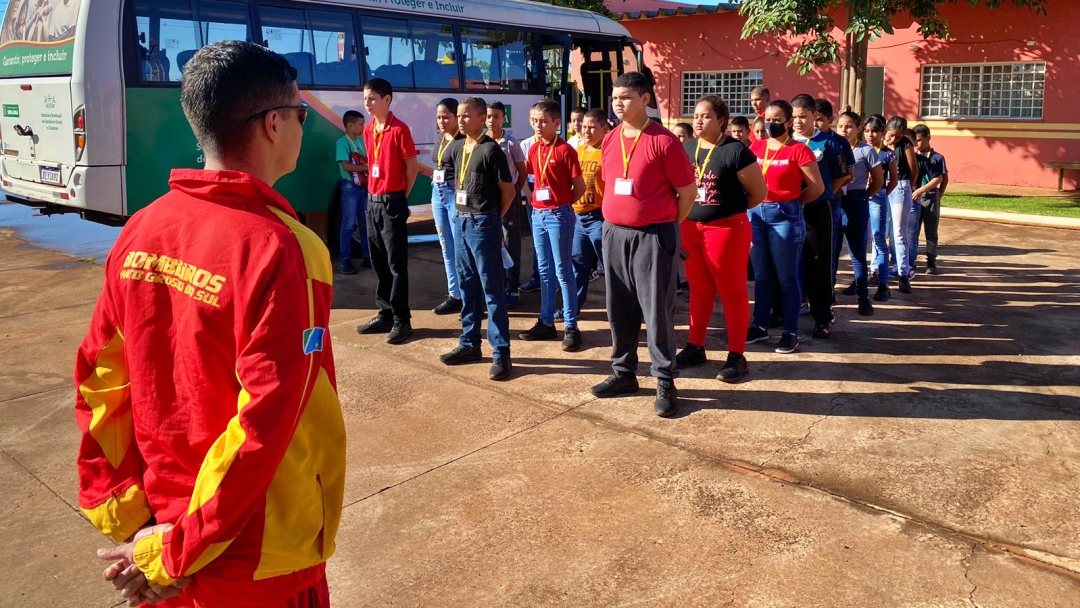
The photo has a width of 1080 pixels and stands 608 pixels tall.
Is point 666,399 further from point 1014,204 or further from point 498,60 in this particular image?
point 1014,204

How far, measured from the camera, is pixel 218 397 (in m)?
1.64

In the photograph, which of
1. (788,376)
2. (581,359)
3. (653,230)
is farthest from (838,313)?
(653,230)

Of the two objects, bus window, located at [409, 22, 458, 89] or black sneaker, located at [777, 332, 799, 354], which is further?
bus window, located at [409, 22, 458, 89]

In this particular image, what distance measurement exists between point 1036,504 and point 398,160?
4870 mm

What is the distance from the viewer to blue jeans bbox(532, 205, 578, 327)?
22.2 ft

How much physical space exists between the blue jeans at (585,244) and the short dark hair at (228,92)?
208 inches

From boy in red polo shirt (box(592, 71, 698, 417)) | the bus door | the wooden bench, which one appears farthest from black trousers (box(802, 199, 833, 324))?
the wooden bench

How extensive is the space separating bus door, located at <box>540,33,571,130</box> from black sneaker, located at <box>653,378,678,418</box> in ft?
27.4

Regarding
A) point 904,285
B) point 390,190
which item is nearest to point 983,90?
point 904,285

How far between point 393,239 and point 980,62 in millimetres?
15120

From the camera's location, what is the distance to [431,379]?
5.95 metres

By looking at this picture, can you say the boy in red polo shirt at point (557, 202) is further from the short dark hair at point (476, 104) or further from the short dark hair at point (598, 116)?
the short dark hair at point (476, 104)

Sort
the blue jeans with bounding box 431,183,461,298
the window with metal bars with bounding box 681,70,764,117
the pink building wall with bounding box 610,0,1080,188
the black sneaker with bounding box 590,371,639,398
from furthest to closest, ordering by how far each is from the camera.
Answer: the window with metal bars with bounding box 681,70,764,117
the pink building wall with bounding box 610,0,1080,188
the blue jeans with bounding box 431,183,461,298
the black sneaker with bounding box 590,371,639,398

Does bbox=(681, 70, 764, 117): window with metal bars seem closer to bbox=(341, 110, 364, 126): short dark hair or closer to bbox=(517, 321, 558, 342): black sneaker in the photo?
bbox=(341, 110, 364, 126): short dark hair
